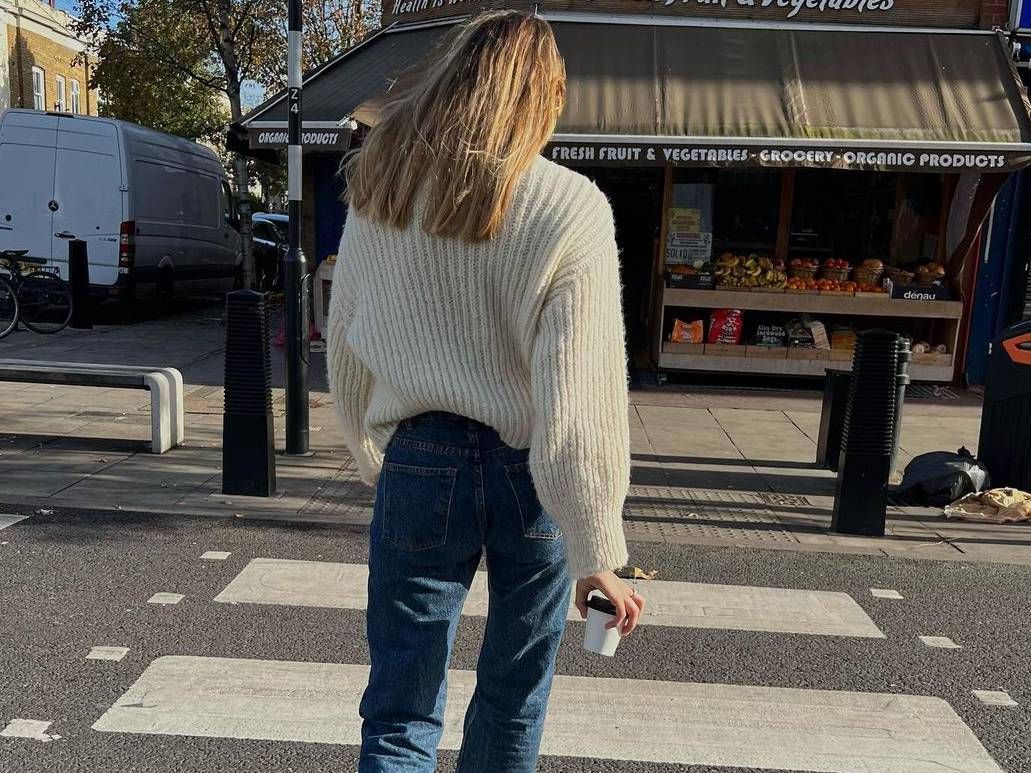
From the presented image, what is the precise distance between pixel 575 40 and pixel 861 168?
3203 millimetres

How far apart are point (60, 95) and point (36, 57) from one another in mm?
2381

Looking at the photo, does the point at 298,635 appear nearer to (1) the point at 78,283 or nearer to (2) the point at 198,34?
(1) the point at 78,283

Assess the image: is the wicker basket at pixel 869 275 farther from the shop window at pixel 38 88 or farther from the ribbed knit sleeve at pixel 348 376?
the shop window at pixel 38 88

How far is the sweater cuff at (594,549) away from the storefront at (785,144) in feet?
22.9

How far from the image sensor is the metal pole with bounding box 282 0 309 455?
21.1 ft

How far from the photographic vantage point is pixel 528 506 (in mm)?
1875

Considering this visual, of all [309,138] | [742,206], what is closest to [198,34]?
[309,138]

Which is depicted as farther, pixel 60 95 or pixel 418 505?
pixel 60 95

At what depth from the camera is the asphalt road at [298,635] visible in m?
2.96

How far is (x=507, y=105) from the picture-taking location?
175 centimetres

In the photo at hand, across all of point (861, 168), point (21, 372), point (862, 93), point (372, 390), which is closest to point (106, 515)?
point (21, 372)

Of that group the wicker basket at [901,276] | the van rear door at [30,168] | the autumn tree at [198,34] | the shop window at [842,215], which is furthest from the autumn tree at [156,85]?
the wicker basket at [901,276]

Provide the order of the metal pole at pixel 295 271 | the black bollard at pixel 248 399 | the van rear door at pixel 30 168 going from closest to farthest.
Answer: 1. the black bollard at pixel 248 399
2. the metal pole at pixel 295 271
3. the van rear door at pixel 30 168

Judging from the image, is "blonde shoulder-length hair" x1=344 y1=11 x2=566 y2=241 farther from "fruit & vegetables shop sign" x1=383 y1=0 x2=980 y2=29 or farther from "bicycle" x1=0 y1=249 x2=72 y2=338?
"bicycle" x1=0 y1=249 x2=72 y2=338
